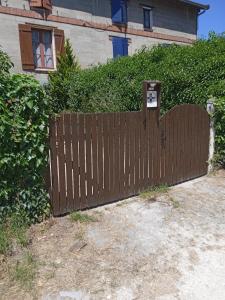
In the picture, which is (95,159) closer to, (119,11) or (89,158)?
(89,158)

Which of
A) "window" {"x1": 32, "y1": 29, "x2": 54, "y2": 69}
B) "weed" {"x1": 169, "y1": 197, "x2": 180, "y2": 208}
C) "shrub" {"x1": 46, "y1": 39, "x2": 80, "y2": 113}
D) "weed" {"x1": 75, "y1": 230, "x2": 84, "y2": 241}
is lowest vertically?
"weed" {"x1": 75, "y1": 230, "x2": 84, "y2": 241}

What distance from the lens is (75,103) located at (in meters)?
11.8

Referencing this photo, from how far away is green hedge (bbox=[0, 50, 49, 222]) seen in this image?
4156 mm

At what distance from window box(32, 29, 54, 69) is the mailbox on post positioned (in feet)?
36.4

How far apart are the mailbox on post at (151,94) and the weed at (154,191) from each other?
1.48 metres

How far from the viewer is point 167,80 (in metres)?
8.48

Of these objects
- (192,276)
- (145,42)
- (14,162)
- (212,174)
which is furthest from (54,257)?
(145,42)

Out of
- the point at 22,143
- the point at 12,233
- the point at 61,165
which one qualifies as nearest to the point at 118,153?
the point at 61,165

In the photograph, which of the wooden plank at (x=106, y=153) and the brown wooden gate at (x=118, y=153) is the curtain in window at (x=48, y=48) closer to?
the brown wooden gate at (x=118, y=153)

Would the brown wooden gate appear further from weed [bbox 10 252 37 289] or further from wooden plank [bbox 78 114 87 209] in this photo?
weed [bbox 10 252 37 289]

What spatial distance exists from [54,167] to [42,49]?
41.6 ft

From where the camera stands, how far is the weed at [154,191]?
5840 millimetres

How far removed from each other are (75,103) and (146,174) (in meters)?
6.42

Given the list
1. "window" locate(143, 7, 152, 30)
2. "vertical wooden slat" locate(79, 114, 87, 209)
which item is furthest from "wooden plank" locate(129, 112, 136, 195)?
"window" locate(143, 7, 152, 30)
